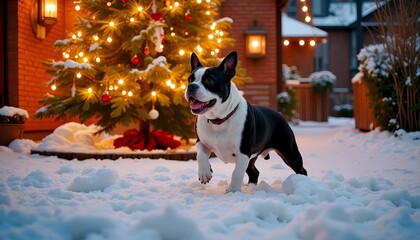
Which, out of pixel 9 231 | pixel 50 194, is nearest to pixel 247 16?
pixel 50 194

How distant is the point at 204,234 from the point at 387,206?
4.10ft

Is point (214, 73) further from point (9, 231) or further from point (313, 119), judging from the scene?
point (313, 119)

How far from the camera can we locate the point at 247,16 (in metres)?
12.0

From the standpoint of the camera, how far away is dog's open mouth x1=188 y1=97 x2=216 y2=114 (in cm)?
316

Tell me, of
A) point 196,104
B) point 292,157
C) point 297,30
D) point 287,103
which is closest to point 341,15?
point 297,30

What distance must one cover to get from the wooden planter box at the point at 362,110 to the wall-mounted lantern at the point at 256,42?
2.66 metres

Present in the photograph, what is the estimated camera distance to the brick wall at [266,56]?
11.9 meters

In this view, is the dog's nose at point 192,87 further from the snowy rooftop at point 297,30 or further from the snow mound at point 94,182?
the snowy rooftop at point 297,30

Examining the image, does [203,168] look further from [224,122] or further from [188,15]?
[188,15]

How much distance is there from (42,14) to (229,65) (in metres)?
6.07

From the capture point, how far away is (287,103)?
15.4 meters

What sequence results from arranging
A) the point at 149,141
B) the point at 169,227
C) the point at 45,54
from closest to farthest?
the point at 169,227, the point at 149,141, the point at 45,54

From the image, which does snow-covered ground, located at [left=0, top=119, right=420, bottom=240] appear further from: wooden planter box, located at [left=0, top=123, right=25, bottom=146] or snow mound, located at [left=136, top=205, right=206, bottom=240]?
wooden planter box, located at [left=0, top=123, right=25, bottom=146]

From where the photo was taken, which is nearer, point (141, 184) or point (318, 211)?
point (318, 211)
